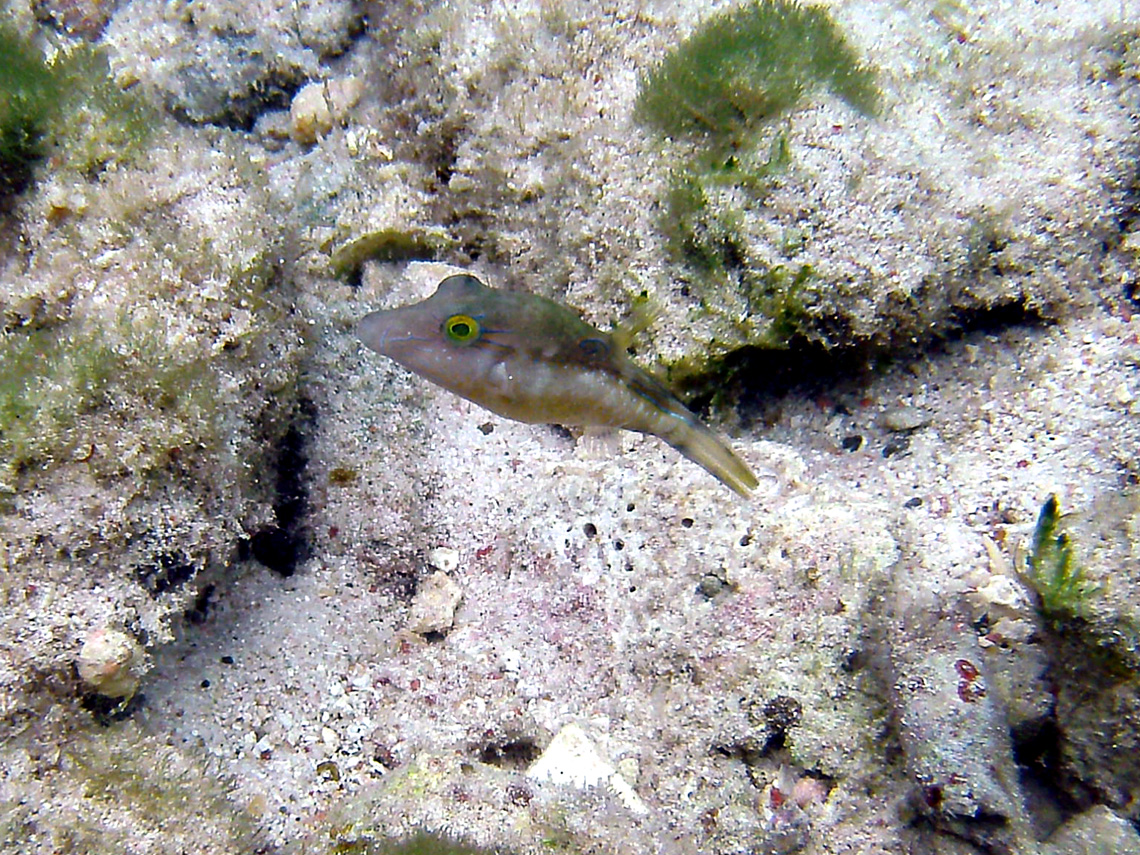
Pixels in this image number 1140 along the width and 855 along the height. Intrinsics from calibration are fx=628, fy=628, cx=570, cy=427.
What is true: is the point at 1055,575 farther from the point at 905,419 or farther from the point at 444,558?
the point at 444,558

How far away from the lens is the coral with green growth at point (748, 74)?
3.14 meters

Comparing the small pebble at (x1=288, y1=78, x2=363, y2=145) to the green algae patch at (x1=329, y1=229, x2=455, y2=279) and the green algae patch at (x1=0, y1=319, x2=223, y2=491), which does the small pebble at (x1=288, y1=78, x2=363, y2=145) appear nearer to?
the green algae patch at (x1=329, y1=229, x2=455, y2=279)

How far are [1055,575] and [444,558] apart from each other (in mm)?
2786

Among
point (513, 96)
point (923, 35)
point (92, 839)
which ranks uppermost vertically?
point (923, 35)

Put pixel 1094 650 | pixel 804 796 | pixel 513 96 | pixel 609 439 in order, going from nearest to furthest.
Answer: pixel 1094 650 < pixel 804 796 < pixel 609 439 < pixel 513 96

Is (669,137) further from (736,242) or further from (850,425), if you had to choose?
(850,425)

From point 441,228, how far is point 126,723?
3.00 metres

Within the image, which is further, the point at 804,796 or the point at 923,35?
the point at 923,35

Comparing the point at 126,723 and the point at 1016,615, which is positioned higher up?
the point at 1016,615

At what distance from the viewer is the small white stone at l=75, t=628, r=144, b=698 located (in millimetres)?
2506

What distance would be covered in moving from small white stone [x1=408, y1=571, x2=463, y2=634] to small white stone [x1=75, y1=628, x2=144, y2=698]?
1226mm

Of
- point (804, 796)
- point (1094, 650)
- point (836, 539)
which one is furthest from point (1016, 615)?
point (804, 796)

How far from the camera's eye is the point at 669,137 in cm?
335

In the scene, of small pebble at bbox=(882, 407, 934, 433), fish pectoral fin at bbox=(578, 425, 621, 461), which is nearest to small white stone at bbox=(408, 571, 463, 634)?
fish pectoral fin at bbox=(578, 425, 621, 461)
